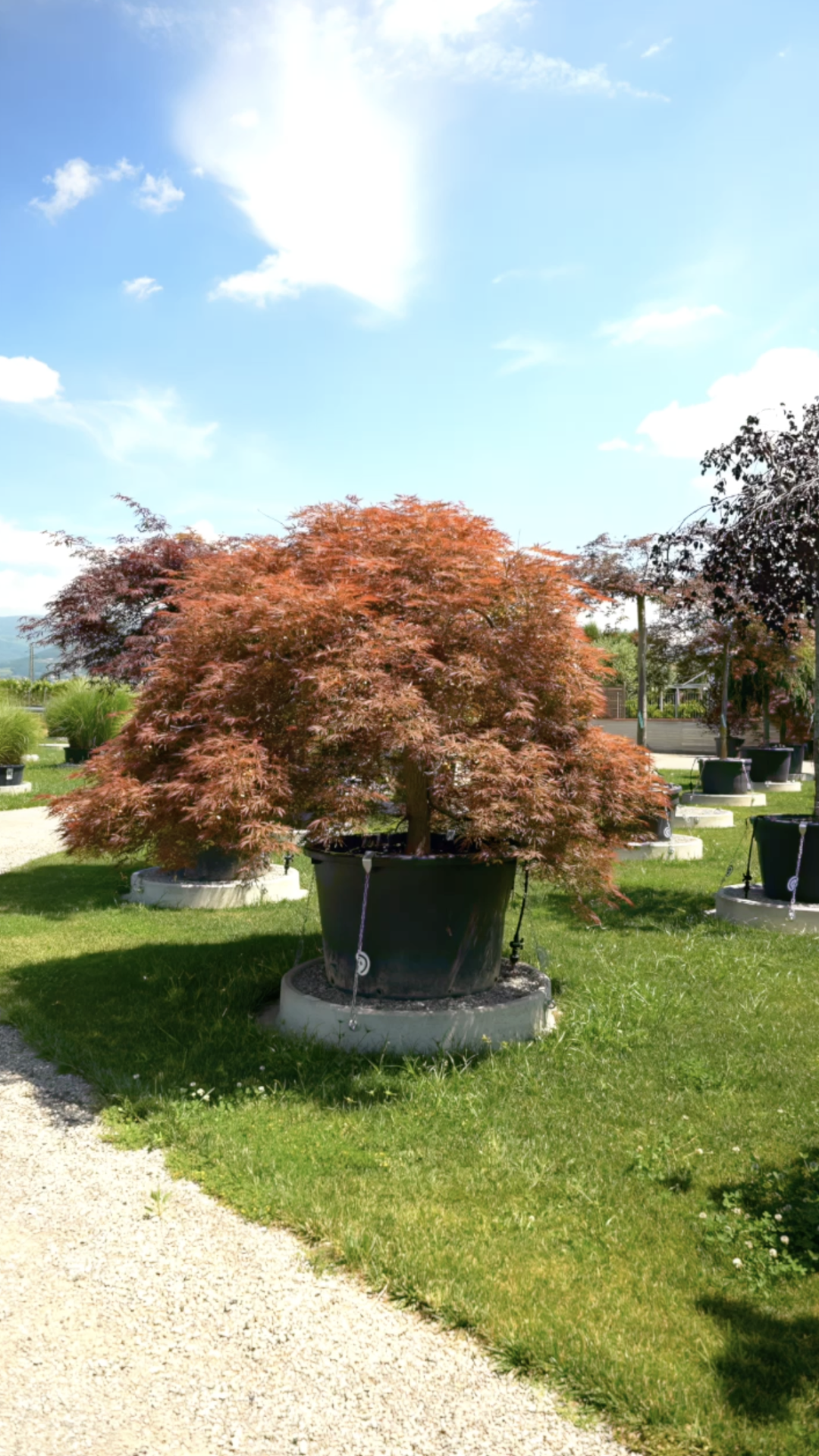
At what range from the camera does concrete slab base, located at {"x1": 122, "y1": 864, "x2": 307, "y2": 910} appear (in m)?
7.94

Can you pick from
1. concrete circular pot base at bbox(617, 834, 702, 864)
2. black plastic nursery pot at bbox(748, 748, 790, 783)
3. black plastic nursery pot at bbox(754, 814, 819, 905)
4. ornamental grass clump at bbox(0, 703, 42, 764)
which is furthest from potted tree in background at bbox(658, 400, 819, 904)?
ornamental grass clump at bbox(0, 703, 42, 764)

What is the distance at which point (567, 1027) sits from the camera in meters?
4.73

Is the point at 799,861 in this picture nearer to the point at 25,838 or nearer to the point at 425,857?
the point at 425,857

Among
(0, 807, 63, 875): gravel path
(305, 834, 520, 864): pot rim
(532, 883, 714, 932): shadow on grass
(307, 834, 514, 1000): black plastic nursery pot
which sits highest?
(305, 834, 520, 864): pot rim

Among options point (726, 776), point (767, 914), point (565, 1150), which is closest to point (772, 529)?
point (767, 914)

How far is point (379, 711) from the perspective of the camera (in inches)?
163

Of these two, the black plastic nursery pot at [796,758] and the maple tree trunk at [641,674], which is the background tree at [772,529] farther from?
the black plastic nursery pot at [796,758]

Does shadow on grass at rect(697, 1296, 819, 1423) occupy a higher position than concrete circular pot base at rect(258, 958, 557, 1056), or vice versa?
concrete circular pot base at rect(258, 958, 557, 1056)

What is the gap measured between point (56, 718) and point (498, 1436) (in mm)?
17954

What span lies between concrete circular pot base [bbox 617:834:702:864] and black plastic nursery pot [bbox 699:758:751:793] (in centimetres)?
536

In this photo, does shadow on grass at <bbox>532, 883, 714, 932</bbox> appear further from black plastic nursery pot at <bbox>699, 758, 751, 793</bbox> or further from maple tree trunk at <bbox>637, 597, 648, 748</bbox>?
black plastic nursery pot at <bbox>699, 758, 751, 793</bbox>

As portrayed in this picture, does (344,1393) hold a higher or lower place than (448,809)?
lower

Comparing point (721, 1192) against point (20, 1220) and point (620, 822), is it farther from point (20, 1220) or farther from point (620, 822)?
point (20, 1220)

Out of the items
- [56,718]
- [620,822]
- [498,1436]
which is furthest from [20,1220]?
[56,718]
